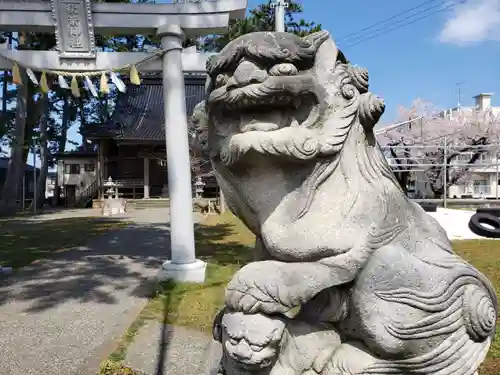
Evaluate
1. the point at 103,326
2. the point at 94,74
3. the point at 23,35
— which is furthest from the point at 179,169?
the point at 23,35

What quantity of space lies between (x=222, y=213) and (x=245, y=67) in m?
15.8

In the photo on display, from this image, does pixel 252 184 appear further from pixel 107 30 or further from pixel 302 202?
pixel 107 30

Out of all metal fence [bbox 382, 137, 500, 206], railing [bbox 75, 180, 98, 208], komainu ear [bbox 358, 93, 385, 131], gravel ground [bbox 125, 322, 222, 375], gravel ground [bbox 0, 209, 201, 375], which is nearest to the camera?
komainu ear [bbox 358, 93, 385, 131]

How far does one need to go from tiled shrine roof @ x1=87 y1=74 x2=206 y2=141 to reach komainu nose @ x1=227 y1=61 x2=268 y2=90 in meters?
20.2

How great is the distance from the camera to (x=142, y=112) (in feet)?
79.3

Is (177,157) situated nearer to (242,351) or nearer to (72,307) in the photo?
(72,307)

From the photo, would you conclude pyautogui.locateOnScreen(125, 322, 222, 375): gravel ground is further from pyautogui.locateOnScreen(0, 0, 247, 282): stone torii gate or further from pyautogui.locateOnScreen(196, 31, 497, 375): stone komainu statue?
pyautogui.locateOnScreen(196, 31, 497, 375): stone komainu statue

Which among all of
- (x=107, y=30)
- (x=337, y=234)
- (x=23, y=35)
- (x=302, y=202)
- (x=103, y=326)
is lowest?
(x=103, y=326)

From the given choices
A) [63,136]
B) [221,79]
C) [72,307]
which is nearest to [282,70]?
[221,79]

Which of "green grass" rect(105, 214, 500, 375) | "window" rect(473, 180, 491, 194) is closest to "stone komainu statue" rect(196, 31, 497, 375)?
"green grass" rect(105, 214, 500, 375)

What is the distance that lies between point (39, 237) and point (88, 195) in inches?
549

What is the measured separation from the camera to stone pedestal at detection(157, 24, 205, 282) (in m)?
5.57

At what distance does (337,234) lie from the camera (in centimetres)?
145

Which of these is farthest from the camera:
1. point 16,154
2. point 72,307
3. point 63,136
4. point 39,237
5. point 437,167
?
point 63,136
